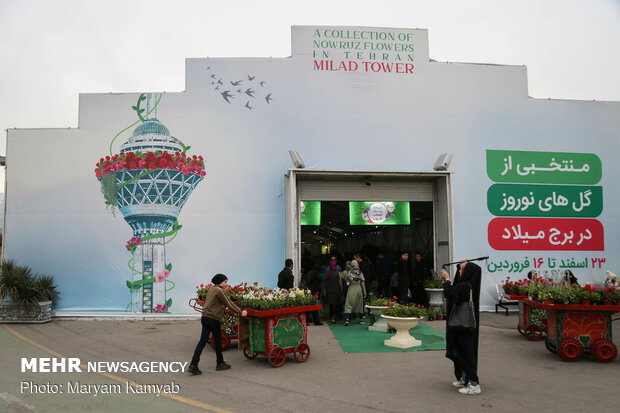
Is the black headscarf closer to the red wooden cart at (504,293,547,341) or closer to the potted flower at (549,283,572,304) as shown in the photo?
the potted flower at (549,283,572,304)

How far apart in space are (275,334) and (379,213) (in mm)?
8832

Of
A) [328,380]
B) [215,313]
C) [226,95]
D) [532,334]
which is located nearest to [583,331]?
[532,334]

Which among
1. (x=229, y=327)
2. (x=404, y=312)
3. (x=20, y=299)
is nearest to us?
(x=229, y=327)

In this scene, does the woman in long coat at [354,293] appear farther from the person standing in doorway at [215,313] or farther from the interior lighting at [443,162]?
the person standing in doorway at [215,313]

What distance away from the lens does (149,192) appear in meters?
12.9

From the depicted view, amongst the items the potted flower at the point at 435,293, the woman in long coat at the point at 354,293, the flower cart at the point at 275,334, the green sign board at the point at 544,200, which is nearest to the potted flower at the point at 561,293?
the flower cart at the point at 275,334

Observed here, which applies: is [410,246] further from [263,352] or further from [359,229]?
[263,352]

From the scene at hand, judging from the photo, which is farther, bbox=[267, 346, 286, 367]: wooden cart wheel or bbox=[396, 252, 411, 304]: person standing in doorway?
bbox=[396, 252, 411, 304]: person standing in doorway

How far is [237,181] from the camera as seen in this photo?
13055 mm

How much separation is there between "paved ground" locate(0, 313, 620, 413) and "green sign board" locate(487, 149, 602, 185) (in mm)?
5583

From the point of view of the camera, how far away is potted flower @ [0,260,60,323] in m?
11.8

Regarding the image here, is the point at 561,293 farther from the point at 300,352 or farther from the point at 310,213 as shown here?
the point at 310,213

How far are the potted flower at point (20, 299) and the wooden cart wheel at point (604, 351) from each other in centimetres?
1209

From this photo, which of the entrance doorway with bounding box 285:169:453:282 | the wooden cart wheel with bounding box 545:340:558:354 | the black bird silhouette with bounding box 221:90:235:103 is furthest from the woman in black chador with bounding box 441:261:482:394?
the black bird silhouette with bounding box 221:90:235:103
